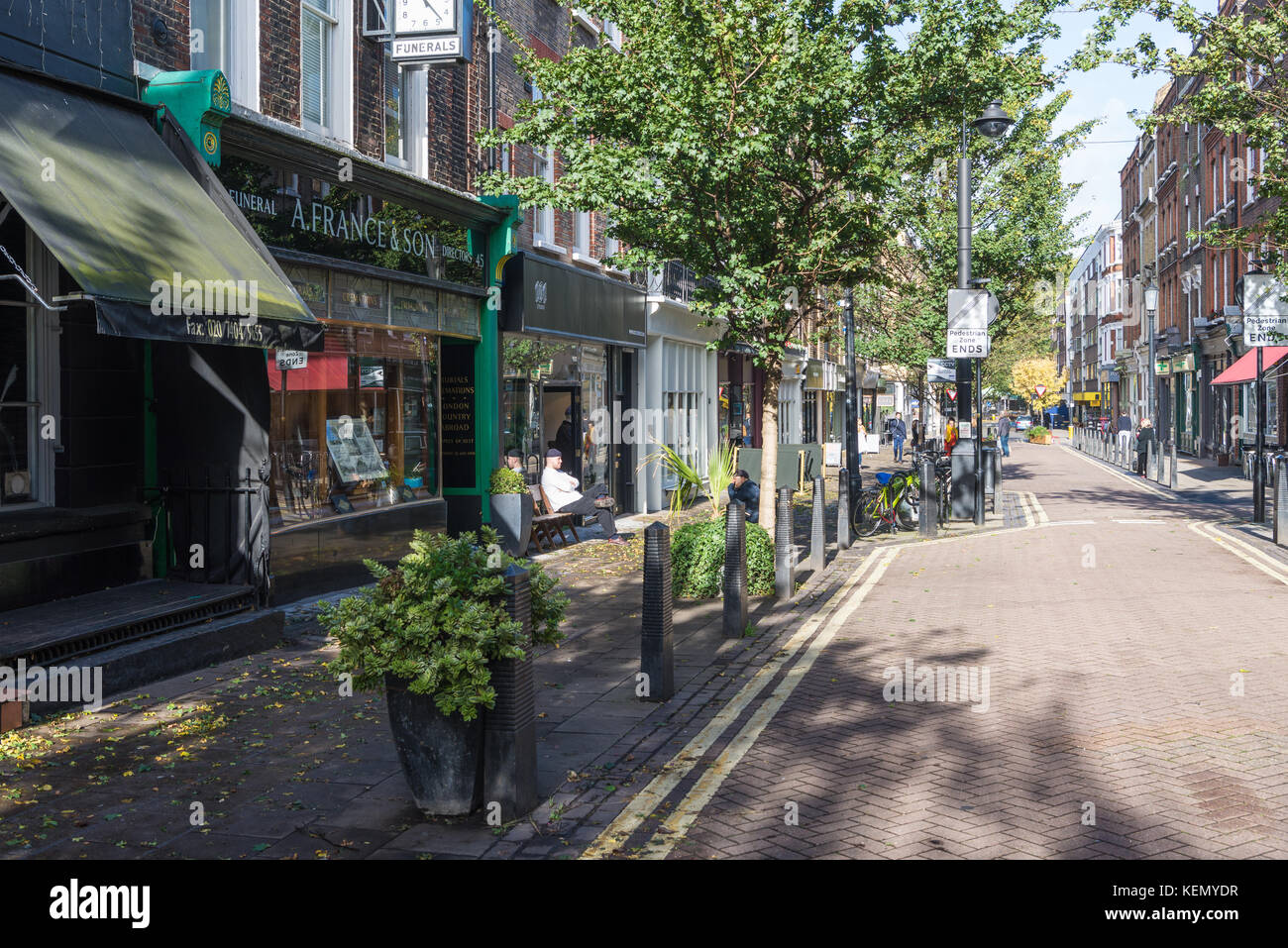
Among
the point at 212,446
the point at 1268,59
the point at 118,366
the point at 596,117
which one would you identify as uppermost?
the point at 1268,59

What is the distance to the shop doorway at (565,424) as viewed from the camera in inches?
763

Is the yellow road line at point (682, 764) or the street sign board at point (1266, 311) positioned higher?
the street sign board at point (1266, 311)

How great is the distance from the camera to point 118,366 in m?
9.98

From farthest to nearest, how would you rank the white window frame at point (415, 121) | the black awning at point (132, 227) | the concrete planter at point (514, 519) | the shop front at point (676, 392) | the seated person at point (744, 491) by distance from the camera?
the shop front at point (676, 392) → the seated person at point (744, 491) → the concrete planter at point (514, 519) → the white window frame at point (415, 121) → the black awning at point (132, 227)

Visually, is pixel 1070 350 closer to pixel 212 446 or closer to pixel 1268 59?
pixel 1268 59

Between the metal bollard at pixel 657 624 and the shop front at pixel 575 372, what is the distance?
8987 millimetres

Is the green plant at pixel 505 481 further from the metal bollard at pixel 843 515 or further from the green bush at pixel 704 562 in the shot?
the metal bollard at pixel 843 515

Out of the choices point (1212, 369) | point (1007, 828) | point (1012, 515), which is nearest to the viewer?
point (1007, 828)

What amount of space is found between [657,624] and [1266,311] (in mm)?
13125

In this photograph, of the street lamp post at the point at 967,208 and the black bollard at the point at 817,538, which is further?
the street lamp post at the point at 967,208

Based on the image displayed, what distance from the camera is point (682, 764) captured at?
253 inches

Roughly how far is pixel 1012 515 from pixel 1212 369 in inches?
961

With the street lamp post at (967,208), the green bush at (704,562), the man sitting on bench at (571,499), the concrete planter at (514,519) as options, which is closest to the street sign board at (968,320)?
the street lamp post at (967,208)

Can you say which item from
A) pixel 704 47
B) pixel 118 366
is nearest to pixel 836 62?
pixel 704 47
